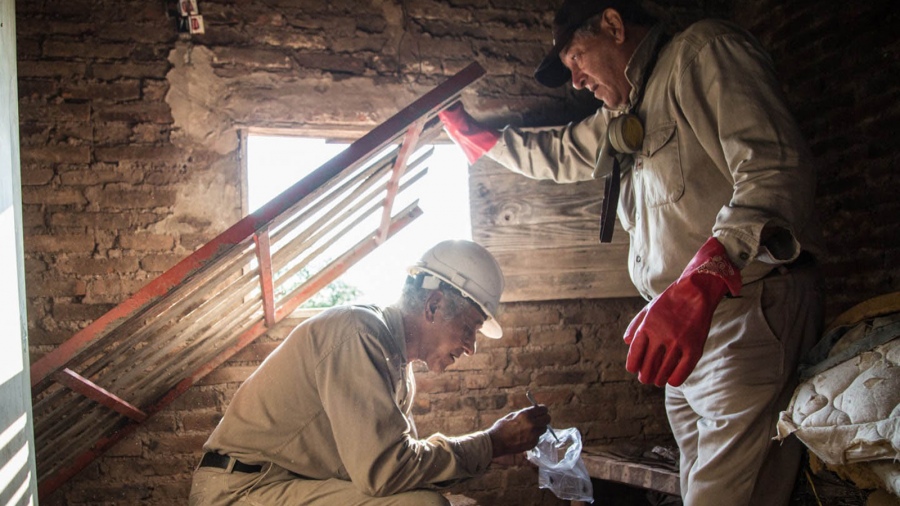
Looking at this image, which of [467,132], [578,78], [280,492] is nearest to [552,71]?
[578,78]

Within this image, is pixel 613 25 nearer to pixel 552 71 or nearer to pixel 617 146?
pixel 617 146

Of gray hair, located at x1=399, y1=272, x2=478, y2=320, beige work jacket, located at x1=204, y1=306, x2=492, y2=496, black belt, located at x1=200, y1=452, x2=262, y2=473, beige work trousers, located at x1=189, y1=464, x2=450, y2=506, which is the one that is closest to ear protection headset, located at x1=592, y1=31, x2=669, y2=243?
gray hair, located at x1=399, y1=272, x2=478, y2=320

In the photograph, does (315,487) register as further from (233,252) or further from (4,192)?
(4,192)

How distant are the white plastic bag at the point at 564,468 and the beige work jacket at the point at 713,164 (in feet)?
2.87

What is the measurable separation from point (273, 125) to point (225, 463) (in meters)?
1.61

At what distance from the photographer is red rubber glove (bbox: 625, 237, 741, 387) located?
1.59 meters

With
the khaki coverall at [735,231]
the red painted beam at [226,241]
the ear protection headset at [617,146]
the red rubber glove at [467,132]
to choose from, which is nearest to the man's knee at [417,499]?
the khaki coverall at [735,231]

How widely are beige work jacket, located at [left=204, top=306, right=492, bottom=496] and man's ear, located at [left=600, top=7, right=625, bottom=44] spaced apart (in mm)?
1180

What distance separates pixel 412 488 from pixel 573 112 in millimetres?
2133

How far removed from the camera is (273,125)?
10.4 feet

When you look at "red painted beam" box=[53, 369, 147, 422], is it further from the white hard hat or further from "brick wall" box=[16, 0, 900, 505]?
the white hard hat

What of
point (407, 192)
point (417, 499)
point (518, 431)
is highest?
point (407, 192)

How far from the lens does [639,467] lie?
2812 millimetres

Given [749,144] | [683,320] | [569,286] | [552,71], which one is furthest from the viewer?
[569,286]
